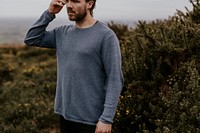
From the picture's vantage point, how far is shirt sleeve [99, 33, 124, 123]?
308 cm

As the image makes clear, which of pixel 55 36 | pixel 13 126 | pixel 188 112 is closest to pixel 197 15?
pixel 188 112

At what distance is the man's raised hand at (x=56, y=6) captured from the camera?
339 cm

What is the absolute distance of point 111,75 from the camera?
3.11 metres

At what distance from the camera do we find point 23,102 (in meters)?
8.63

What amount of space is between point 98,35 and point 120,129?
238cm

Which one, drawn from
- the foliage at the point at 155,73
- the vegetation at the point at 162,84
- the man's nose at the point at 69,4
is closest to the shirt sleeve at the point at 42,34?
the man's nose at the point at 69,4

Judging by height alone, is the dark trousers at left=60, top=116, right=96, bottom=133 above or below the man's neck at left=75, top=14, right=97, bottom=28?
below

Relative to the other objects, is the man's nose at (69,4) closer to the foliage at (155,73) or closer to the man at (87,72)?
the man at (87,72)

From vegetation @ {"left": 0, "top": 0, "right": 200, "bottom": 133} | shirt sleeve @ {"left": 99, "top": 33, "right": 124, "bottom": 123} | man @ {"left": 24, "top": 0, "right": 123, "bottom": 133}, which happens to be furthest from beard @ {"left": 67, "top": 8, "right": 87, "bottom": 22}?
vegetation @ {"left": 0, "top": 0, "right": 200, "bottom": 133}

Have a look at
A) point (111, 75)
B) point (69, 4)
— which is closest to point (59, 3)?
point (69, 4)

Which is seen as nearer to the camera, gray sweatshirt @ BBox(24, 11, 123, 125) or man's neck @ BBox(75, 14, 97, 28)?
gray sweatshirt @ BBox(24, 11, 123, 125)

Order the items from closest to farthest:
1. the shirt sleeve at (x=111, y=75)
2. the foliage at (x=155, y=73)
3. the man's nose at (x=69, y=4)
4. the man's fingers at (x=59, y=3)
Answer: the shirt sleeve at (x=111, y=75), the man's nose at (x=69, y=4), the man's fingers at (x=59, y=3), the foliage at (x=155, y=73)

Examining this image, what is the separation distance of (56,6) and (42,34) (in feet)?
0.95

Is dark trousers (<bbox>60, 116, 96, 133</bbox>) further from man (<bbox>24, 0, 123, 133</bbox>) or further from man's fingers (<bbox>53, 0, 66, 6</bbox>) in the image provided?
man's fingers (<bbox>53, 0, 66, 6</bbox>)
